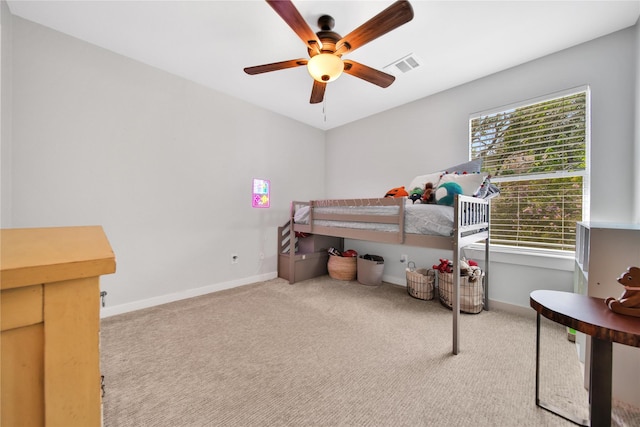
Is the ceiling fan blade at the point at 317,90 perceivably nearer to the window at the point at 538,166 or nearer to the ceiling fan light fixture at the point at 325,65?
the ceiling fan light fixture at the point at 325,65

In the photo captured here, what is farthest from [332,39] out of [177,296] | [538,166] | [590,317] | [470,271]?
[177,296]

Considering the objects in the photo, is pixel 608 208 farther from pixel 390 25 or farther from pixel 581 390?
pixel 390 25

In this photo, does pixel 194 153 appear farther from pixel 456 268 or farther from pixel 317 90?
pixel 456 268

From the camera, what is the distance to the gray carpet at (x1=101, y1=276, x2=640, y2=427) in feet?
3.89

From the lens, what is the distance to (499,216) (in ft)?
8.15

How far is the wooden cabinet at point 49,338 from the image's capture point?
0.34 m

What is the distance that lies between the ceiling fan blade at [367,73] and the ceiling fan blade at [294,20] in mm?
280

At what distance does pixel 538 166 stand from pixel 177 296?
12.4ft

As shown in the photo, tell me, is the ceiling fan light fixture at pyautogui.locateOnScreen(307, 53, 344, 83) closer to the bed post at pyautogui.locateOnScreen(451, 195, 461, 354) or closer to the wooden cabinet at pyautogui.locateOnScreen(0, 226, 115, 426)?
the bed post at pyautogui.locateOnScreen(451, 195, 461, 354)

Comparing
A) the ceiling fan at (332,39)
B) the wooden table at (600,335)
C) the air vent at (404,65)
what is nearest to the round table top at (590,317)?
the wooden table at (600,335)

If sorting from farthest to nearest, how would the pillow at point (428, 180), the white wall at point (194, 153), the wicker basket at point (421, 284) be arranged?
the wicker basket at point (421, 284), the pillow at point (428, 180), the white wall at point (194, 153)

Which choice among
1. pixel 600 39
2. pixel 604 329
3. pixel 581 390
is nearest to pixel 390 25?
pixel 604 329

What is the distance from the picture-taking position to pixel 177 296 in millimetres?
2586

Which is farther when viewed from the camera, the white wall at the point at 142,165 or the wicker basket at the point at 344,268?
the wicker basket at the point at 344,268
